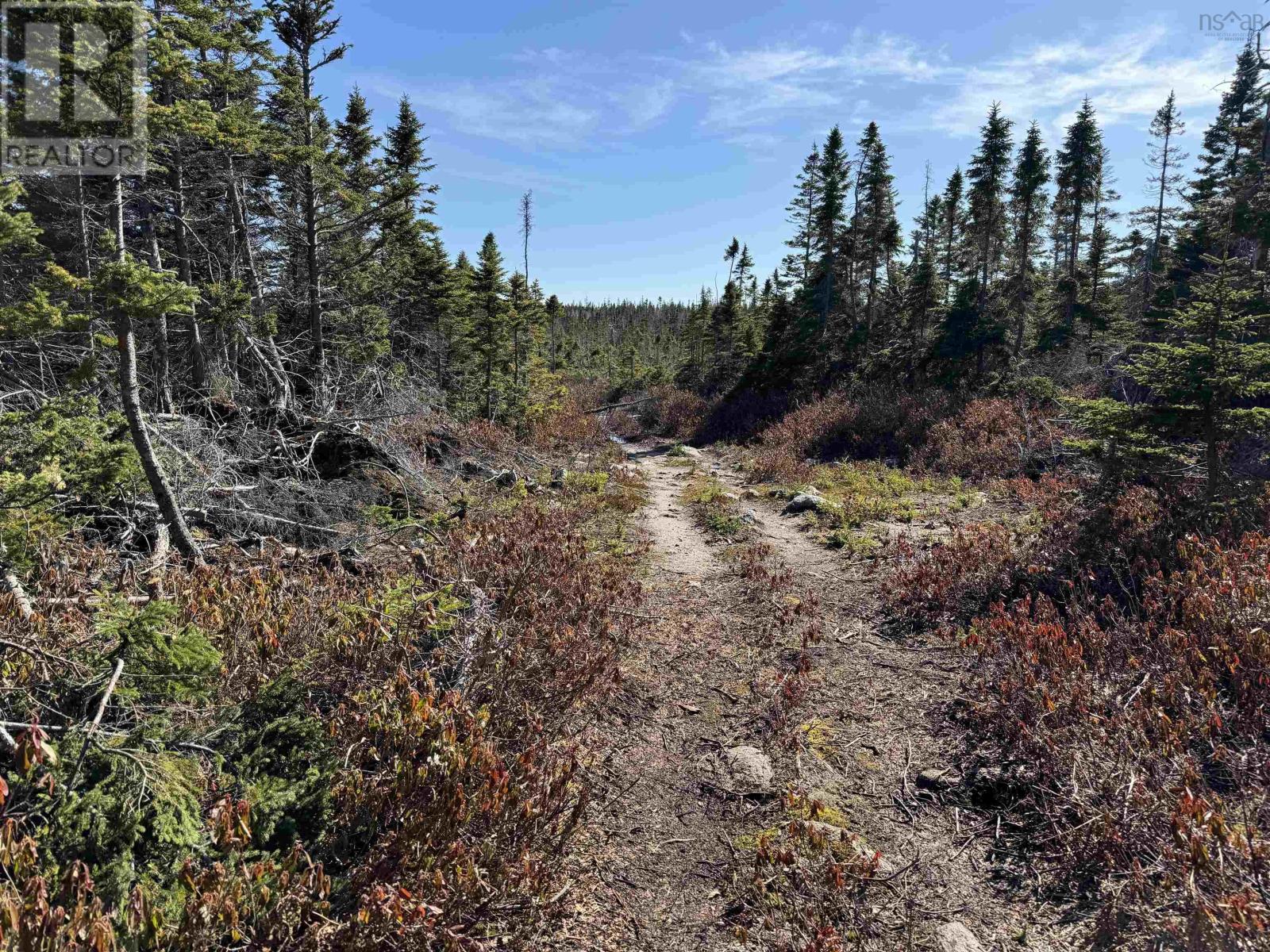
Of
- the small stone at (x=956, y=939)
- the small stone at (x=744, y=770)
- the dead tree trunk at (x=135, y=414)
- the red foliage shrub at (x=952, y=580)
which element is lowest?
the small stone at (x=744, y=770)

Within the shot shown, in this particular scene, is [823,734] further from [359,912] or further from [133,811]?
[133,811]

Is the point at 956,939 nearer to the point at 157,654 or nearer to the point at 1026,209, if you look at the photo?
the point at 157,654

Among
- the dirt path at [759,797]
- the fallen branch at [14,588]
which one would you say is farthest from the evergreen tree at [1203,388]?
the fallen branch at [14,588]

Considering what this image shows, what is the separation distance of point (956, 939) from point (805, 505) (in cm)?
1044

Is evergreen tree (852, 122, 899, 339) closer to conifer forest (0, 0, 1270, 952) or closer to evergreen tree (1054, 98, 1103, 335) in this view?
evergreen tree (1054, 98, 1103, 335)

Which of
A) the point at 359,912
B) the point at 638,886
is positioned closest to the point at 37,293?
the point at 359,912

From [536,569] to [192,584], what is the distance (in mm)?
3046

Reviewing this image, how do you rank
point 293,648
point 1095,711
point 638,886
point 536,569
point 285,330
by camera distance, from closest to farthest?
point 638,886, point 293,648, point 1095,711, point 536,569, point 285,330

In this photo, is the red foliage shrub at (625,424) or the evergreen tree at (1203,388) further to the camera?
the red foliage shrub at (625,424)

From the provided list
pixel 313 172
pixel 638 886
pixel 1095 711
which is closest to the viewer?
pixel 638 886

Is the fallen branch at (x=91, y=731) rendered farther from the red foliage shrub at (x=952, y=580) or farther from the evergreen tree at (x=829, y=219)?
the evergreen tree at (x=829, y=219)

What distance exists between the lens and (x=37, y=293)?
16.0ft

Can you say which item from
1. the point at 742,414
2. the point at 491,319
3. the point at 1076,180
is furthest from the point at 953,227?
the point at 491,319

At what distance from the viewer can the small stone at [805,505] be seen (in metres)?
13.1
